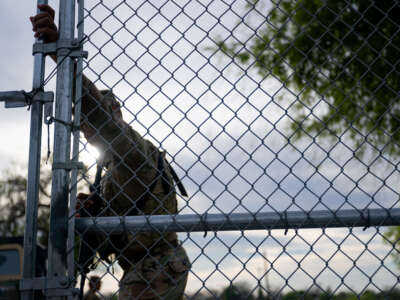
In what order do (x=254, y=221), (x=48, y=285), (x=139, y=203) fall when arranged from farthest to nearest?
(x=139, y=203), (x=254, y=221), (x=48, y=285)

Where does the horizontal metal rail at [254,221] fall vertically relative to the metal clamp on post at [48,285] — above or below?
above

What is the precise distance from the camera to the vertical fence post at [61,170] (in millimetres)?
1450

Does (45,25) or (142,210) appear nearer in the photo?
(45,25)

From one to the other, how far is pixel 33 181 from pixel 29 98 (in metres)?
0.32

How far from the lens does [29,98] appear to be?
1.55 metres

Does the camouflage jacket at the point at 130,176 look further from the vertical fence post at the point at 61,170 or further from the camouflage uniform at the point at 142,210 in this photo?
the vertical fence post at the point at 61,170

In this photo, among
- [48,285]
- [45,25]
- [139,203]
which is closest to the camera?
[48,285]

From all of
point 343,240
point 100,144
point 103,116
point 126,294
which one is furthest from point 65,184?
point 126,294

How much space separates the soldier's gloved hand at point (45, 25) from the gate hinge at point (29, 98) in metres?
0.25

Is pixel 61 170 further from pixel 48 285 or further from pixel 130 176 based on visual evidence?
pixel 130 176

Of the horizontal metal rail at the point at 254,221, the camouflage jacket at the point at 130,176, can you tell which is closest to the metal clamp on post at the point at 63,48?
the camouflage jacket at the point at 130,176

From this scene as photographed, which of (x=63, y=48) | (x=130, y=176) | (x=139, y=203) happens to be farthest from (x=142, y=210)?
(x=63, y=48)

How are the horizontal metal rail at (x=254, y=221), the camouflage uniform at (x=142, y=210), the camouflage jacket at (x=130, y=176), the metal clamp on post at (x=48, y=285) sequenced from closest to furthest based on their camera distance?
Answer: 1. the metal clamp on post at (x=48, y=285)
2. the horizontal metal rail at (x=254, y=221)
3. the camouflage jacket at (x=130, y=176)
4. the camouflage uniform at (x=142, y=210)

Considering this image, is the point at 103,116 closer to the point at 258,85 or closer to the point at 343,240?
the point at 258,85
